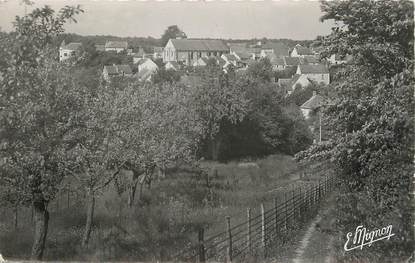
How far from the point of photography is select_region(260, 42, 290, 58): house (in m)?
114

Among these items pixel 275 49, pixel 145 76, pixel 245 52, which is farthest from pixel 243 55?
pixel 145 76

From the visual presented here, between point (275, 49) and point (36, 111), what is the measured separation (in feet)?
364

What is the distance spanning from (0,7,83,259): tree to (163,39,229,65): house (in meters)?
95.3

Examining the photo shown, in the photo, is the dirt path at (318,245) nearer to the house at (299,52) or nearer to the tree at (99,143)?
the tree at (99,143)

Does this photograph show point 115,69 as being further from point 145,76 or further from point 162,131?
point 162,131

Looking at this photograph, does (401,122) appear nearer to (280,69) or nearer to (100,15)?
(100,15)

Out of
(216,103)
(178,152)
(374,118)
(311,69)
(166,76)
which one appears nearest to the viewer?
(374,118)

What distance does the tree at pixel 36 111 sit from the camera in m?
8.46

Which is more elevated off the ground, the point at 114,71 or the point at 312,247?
the point at 114,71

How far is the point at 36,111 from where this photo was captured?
10.2m

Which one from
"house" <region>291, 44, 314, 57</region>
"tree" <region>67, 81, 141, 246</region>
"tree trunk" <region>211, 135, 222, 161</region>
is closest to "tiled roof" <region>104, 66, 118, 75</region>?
"tree trunk" <region>211, 135, 222, 161</region>

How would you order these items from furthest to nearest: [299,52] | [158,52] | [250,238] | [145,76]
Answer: [158,52], [299,52], [145,76], [250,238]
